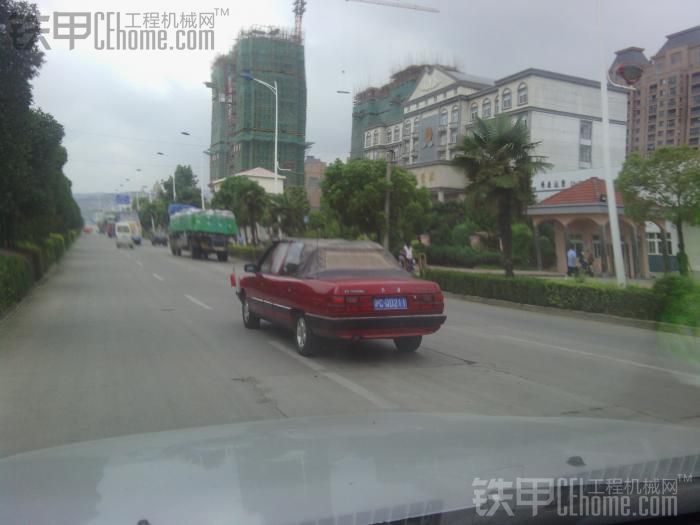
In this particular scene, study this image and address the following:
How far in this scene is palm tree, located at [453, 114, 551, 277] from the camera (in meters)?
19.2

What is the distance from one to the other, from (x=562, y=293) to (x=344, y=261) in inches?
382

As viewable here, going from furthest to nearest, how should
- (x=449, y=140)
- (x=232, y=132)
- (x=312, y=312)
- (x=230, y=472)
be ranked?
(x=232, y=132) → (x=449, y=140) → (x=312, y=312) → (x=230, y=472)

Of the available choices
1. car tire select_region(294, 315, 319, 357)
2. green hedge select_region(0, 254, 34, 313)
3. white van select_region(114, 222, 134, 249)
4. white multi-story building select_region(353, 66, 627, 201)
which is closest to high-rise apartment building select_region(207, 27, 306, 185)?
white multi-story building select_region(353, 66, 627, 201)

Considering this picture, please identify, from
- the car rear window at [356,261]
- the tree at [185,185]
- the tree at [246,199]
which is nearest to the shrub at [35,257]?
the car rear window at [356,261]

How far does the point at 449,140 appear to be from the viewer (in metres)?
34.2

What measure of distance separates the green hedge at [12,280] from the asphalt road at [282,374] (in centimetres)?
73

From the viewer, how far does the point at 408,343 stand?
960cm

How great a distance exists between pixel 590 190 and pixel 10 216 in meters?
25.1

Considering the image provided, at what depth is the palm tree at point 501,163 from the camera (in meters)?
19.2

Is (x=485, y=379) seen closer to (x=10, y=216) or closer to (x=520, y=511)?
(x=520, y=511)

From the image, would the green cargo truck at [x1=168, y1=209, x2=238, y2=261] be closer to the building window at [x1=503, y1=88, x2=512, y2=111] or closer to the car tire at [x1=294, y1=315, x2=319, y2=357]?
the building window at [x1=503, y1=88, x2=512, y2=111]

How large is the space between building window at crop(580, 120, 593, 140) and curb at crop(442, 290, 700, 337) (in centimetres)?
2229

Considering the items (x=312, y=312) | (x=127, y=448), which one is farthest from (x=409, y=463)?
(x=312, y=312)

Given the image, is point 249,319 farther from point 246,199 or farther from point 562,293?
point 246,199
